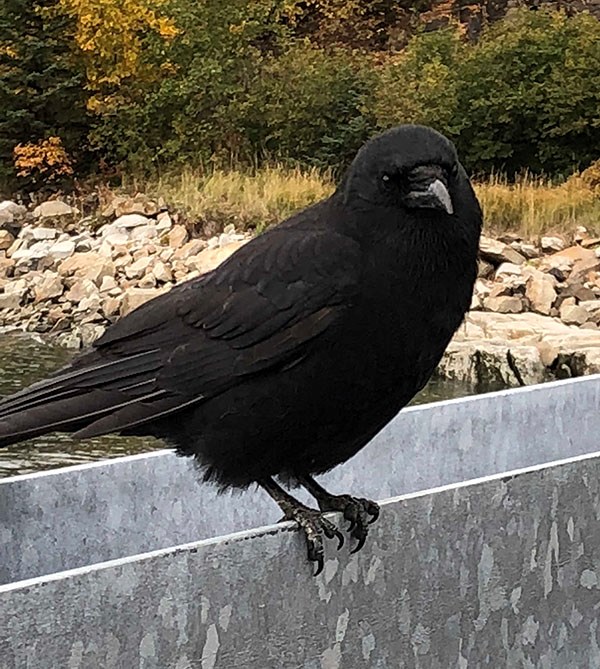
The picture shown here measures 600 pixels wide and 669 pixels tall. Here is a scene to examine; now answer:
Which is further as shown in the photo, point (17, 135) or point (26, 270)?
point (17, 135)

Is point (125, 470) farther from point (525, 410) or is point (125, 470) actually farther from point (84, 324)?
point (84, 324)

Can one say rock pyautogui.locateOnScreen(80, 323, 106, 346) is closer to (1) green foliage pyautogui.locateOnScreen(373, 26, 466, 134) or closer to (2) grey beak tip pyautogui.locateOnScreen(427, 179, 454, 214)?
(1) green foliage pyautogui.locateOnScreen(373, 26, 466, 134)

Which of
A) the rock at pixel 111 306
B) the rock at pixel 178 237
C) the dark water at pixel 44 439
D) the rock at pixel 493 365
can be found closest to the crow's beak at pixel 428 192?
the dark water at pixel 44 439

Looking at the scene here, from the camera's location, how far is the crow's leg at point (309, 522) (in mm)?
2127

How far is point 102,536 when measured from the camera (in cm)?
250

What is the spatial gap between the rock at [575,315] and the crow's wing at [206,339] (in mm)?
9952

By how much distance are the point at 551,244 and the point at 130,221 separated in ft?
20.3

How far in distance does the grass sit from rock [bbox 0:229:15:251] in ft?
7.62

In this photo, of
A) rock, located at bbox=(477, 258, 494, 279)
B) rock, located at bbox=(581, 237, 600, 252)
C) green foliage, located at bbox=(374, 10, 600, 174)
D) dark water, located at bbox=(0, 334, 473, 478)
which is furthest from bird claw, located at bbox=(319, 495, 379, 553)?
green foliage, located at bbox=(374, 10, 600, 174)

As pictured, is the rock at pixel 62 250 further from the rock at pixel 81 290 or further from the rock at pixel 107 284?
the rock at pixel 107 284

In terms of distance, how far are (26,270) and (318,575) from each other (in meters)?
15.8

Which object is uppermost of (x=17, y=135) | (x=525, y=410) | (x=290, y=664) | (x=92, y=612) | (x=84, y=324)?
(x=92, y=612)

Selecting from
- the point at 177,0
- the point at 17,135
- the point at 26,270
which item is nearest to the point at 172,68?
the point at 177,0

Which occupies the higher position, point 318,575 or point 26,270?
point 318,575
